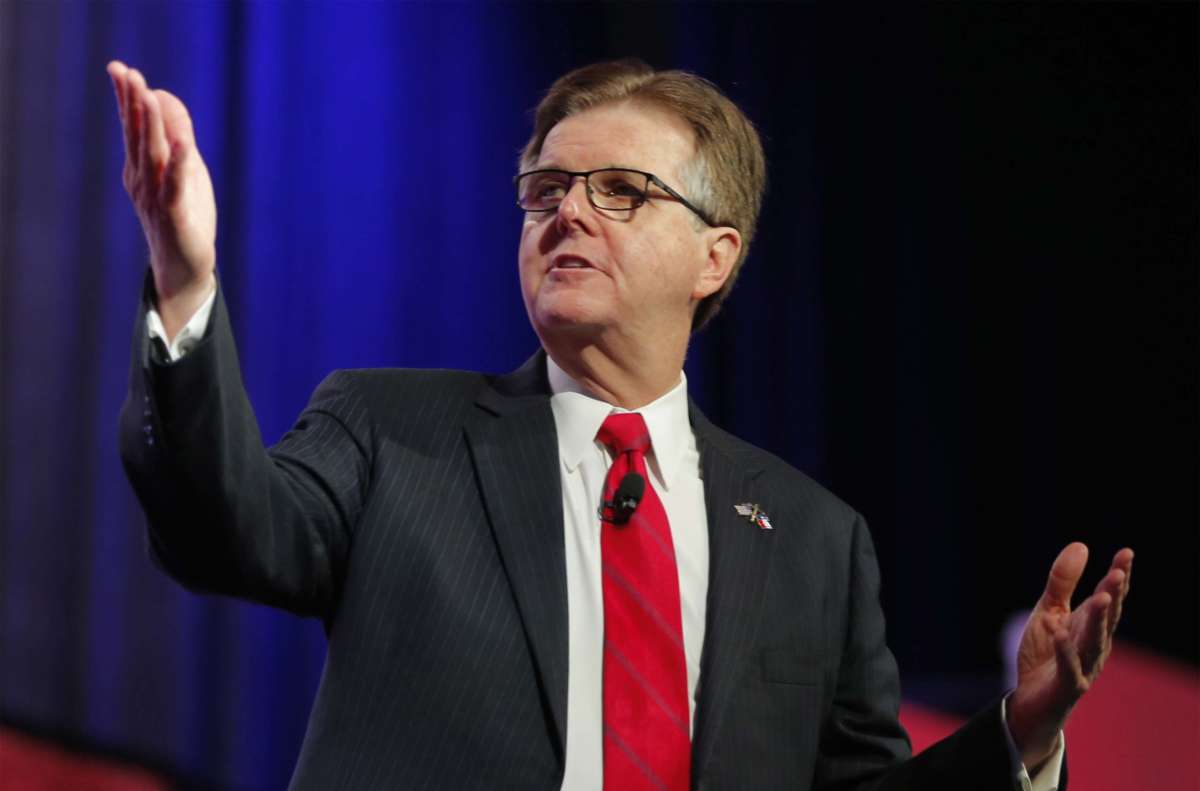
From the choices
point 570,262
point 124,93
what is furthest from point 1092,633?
point 124,93

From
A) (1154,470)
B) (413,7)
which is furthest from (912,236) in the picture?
(413,7)

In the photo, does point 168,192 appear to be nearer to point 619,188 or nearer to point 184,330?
point 184,330

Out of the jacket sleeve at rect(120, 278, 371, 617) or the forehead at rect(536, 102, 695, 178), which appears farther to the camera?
the forehead at rect(536, 102, 695, 178)

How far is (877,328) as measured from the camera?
324cm

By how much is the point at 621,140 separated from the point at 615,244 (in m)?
0.16

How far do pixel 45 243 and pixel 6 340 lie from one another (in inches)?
7.7

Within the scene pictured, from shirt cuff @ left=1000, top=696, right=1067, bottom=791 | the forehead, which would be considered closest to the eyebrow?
the forehead

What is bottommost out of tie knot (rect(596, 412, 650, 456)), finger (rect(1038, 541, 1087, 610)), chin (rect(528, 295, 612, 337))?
finger (rect(1038, 541, 1087, 610))

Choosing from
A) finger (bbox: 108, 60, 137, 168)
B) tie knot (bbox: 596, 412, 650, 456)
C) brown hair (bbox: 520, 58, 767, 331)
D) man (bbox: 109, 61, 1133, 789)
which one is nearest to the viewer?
finger (bbox: 108, 60, 137, 168)

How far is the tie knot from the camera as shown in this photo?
63.8 inches

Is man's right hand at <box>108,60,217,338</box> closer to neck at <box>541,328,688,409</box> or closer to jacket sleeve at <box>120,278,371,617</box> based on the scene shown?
jacket sleeve at <box>120,278,371,617</box>

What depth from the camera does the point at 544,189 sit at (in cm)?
179

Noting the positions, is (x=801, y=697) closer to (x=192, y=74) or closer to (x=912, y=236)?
(x=192, y=74)

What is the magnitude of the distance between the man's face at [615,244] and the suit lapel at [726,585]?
220 mm
